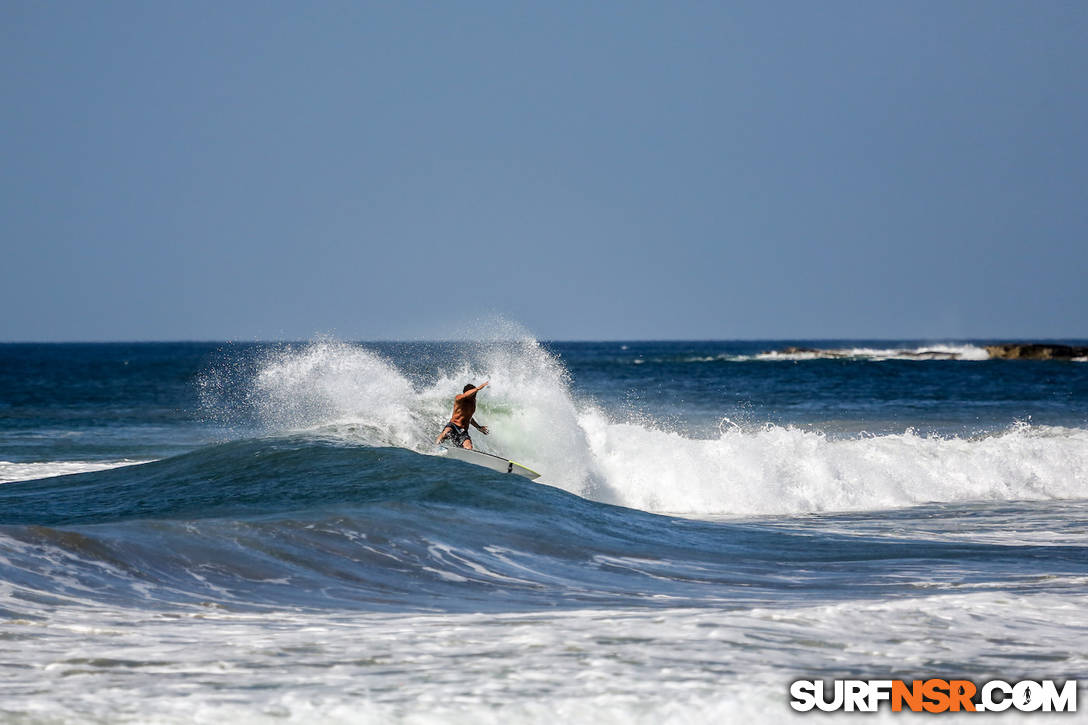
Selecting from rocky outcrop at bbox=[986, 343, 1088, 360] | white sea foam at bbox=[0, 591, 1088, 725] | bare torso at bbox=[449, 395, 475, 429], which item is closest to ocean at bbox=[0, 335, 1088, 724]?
white sea foam at bbox=[0, 591, 1088, 725]

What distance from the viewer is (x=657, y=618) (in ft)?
24.4

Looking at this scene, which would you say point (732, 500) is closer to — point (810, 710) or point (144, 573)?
point (144, 573)

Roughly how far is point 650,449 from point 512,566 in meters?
10.4

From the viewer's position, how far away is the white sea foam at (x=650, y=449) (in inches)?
707

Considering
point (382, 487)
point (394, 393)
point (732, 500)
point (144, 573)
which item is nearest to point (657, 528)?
point (382, 487)

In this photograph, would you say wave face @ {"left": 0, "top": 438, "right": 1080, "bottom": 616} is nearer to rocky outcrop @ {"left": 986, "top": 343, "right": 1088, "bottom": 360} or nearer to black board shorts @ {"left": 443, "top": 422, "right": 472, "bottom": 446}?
black board shorts @ {"left": 443, "top": 422, "right": 472, "bottom": 446}

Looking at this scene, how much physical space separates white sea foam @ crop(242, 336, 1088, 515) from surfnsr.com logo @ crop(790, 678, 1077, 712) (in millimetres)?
10735

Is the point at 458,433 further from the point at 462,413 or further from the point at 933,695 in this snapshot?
the point at 933,695

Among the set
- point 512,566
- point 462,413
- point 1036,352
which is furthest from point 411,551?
point 1036,352

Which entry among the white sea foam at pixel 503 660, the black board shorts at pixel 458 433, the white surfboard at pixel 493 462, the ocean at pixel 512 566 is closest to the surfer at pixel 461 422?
the black board shorts at pixel 458 433

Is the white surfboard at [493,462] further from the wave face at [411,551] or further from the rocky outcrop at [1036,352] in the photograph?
the rocky outcrop at [1036,352]

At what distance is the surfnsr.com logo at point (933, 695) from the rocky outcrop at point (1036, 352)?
9423cm

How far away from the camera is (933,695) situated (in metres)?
5.82

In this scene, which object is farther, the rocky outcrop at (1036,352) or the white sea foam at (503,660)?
the rocky outcrop at (1036,352)
